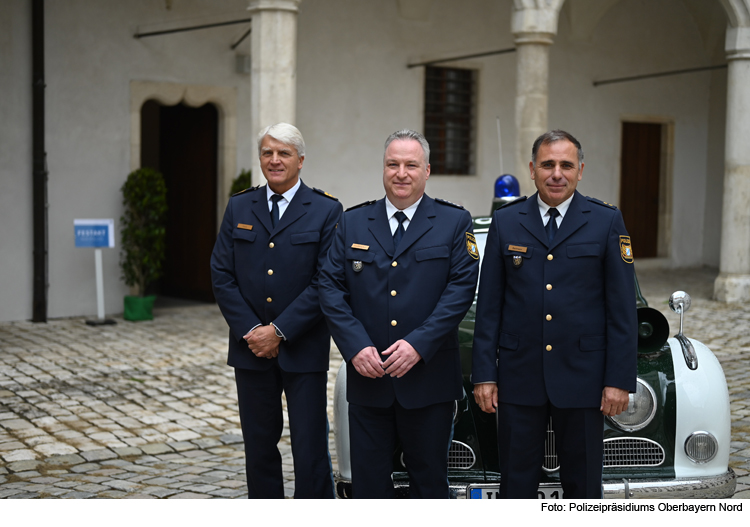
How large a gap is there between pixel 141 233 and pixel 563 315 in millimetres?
8555

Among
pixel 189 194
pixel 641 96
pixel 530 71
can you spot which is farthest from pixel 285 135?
pixel 641 96

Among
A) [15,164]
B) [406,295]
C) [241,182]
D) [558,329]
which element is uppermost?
[15,164]

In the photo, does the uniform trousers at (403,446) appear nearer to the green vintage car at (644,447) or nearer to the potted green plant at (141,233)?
the green vintage car at (644,447)

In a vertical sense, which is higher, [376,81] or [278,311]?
[376,81]

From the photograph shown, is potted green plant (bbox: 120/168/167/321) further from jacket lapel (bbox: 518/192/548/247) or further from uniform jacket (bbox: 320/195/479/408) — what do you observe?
jacket lapel (bbox: 518/192/548/247)

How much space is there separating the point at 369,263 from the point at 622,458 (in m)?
1.37

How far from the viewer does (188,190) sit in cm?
1320

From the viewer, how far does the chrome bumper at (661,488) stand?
3689 mm

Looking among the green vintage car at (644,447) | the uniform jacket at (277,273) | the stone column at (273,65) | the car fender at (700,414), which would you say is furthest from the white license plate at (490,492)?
the stone column at (273,65)

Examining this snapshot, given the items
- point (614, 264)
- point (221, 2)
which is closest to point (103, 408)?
point (614, 264)

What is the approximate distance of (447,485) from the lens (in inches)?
138

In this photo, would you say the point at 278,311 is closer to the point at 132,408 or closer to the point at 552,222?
the point at 552,222

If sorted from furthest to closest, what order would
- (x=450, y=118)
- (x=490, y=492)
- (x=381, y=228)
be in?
(x=450, y=118) → (x=490, y=492) → (x=381, y=228)

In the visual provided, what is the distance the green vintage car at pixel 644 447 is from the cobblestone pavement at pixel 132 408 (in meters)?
1.12
